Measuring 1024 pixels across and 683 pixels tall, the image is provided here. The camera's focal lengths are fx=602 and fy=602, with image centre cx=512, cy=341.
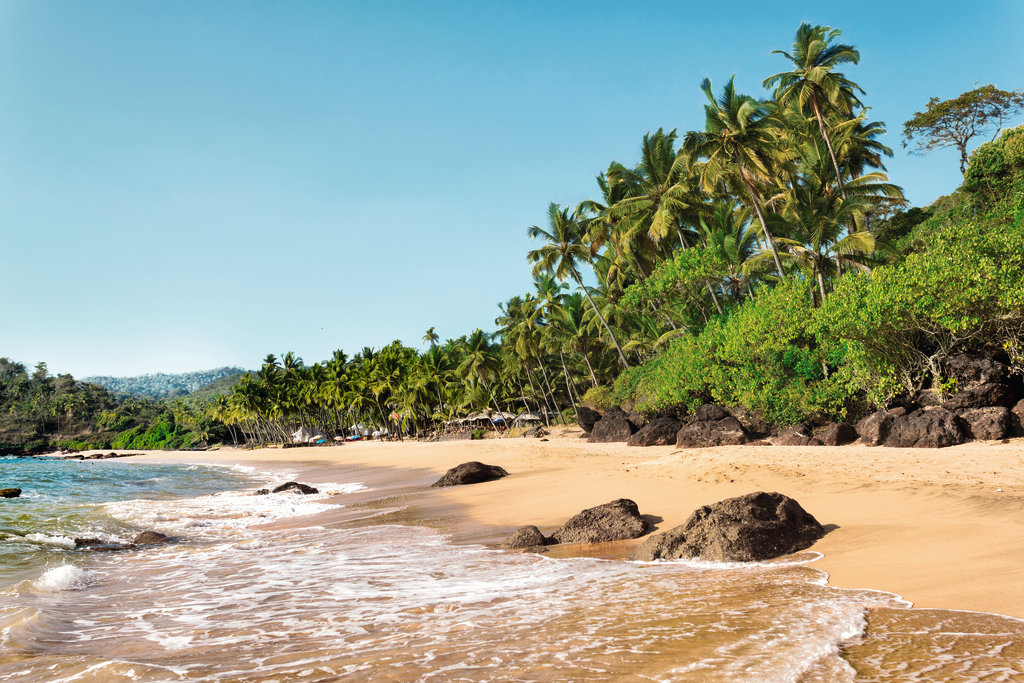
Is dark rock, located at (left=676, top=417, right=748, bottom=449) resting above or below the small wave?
above

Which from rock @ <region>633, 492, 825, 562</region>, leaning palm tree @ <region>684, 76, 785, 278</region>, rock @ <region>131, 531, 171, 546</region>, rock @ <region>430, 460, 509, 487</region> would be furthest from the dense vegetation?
rock @ <region>131, 531, 171, 546</region>

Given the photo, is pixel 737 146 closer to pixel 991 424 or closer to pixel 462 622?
pixel 991 424

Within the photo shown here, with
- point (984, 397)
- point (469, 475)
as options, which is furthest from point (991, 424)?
point (469, 475)

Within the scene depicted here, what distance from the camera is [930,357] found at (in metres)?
18.0

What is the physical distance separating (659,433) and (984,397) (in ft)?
34.7

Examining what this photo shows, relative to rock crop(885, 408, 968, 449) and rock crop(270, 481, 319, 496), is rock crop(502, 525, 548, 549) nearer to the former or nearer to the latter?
rock crop(270, 481, 319, 496)

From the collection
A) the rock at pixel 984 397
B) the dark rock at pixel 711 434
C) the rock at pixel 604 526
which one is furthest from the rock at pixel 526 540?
the rock at pixel 984 397

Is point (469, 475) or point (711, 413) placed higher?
point (711, 413)

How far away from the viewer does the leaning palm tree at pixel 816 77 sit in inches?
1268

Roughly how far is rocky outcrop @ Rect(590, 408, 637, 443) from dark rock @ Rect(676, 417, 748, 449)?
20.6ft

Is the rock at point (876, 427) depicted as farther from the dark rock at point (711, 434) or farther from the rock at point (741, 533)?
the rock at point (741, 533)

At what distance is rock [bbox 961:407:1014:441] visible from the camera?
14.6 metres

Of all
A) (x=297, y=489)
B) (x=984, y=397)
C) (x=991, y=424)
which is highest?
(x=984, y=397)

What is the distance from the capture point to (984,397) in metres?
16.5
